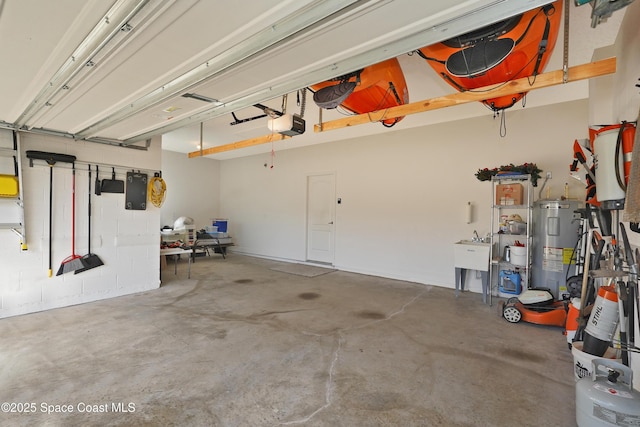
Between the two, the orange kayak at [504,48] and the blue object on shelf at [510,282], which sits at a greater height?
the orange kayak at [504,48]

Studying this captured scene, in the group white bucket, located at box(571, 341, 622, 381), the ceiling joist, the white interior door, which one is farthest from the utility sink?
the white interior door

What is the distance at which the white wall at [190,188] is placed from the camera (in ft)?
27.1

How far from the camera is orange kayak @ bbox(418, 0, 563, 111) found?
6.49ft

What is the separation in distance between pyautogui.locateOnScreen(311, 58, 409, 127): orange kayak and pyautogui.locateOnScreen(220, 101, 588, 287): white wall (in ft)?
7.96

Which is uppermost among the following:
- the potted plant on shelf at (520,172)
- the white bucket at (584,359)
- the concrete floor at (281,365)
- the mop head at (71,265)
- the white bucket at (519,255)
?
the potted plant on shelf at (520,172)

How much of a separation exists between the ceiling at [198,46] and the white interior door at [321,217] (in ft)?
12.9

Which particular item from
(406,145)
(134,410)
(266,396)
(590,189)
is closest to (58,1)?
(134,410)

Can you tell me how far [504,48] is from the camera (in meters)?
2.09

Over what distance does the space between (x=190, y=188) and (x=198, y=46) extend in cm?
→ 747

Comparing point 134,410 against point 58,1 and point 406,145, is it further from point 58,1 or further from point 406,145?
point 406,145

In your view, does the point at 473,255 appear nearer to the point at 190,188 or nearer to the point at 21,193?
the point at 21,193

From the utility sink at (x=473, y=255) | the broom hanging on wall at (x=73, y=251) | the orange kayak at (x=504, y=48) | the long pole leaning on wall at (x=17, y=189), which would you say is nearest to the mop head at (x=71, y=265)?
the broom hanging on wall at (x=73, y=251)

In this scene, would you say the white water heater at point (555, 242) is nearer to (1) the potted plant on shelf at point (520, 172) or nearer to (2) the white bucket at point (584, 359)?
(1) the potted plant on shelf at point (520, 172)

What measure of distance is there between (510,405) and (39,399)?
3.28 meters
